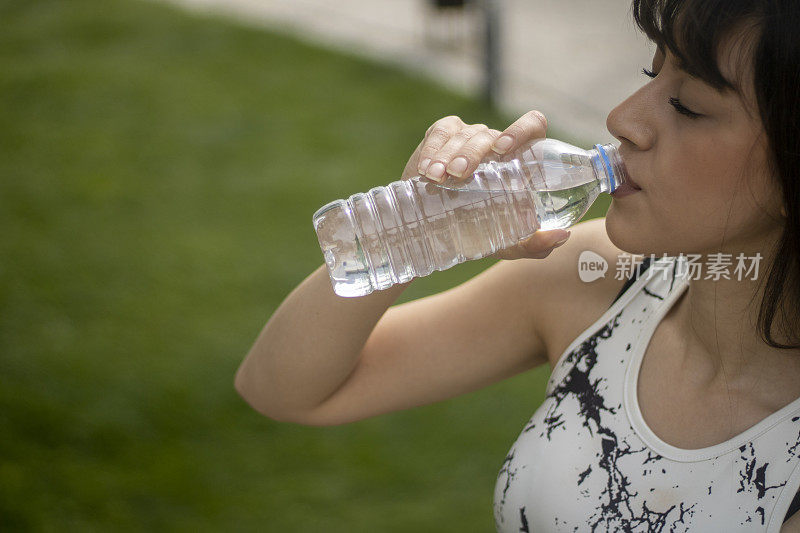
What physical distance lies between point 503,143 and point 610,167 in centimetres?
18

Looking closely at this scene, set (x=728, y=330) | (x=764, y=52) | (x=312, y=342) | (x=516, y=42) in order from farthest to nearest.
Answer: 1. (x=516, y=42)
2. (x=312, y=342)
3. (x=728, y=330)
4. (x=764, y=52)

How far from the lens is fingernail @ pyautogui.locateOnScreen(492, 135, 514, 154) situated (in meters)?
1.40

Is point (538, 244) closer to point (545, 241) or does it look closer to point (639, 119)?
point (545, 241)

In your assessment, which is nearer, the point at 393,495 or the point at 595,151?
the point at 595,151

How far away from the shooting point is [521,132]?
4.69 feet

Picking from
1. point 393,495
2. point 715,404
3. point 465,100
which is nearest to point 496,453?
point 393,495

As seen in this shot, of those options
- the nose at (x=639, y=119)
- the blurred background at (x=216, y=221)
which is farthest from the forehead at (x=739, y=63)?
the blurred background at (x=216, y=221)

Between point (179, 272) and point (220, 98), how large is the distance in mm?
1952

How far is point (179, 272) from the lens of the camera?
446 cm

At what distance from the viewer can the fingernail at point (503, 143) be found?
1399 millimetres

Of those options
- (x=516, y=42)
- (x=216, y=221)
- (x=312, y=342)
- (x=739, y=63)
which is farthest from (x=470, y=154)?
(x=516, y=42)

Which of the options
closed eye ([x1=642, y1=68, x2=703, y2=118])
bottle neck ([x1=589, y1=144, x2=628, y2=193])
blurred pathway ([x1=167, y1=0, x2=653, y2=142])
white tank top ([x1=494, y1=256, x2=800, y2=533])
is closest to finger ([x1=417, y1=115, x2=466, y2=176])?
bottle neck ([x1=589, y1=144, x2=628, y2=193])

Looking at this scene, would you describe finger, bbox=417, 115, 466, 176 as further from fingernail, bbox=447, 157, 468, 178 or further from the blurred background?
the blurred background

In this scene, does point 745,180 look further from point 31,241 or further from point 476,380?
point 31,241
